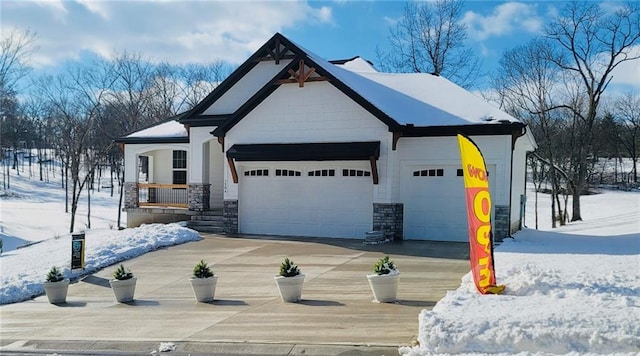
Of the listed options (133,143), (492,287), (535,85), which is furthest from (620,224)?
(133,143)

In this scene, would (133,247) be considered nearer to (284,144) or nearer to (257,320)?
(284,144)

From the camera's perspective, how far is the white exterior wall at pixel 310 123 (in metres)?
16.5

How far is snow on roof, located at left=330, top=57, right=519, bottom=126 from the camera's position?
16.4m

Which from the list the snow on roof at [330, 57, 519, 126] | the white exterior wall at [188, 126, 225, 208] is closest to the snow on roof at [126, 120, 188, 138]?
the white exterior wall at [188, 126, 225, 208]

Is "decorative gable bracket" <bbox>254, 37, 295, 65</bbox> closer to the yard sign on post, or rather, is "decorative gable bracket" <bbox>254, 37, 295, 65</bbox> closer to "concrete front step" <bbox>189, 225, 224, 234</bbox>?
"concrete front step" <bbox>189, 225, 224, 234</bbox>

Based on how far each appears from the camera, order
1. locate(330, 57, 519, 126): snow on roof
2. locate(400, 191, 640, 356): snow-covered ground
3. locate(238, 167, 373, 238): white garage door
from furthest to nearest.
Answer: locate(238, 167, 373, 238): white garage door, locate(330, 57, 519, 126): snow on roof, locate(400, 191, 640, 356): snow-covered ground

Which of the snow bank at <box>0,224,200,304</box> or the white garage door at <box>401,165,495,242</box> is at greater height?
the white garage door at <box>401,165,495,242</box>

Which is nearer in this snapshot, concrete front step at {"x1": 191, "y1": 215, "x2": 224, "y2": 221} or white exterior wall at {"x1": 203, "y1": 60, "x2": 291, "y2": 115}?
concrete front step at {"x1": 191, "y1": 215, "x2": 224, "y2": 221}

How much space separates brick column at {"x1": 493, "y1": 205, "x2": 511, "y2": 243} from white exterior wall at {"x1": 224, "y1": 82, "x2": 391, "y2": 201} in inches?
135

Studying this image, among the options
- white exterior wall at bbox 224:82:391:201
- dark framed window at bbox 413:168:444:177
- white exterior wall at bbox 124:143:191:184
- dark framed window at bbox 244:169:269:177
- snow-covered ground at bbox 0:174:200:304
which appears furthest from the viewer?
white exterior wall at bbox 124:143:191:184

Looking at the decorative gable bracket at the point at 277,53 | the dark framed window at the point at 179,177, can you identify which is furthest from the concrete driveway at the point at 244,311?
the decorative gable bracket at the point at 277,53

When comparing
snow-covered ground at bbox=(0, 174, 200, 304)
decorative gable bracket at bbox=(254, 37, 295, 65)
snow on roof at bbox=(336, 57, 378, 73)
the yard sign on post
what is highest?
snow on roof at bbox=(336, 57, 378, 73)

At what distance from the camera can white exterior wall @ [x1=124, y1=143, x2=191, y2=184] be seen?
21312 mm

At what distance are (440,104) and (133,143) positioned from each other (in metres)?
12.6
